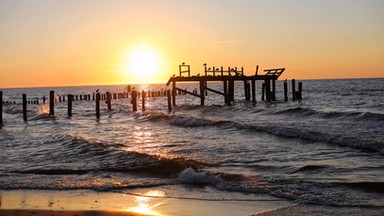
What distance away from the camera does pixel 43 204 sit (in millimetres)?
9938

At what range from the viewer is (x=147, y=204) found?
9867 millimetres

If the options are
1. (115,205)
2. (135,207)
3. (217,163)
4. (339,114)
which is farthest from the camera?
(339,114)

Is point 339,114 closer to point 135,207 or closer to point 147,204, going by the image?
point 147,204

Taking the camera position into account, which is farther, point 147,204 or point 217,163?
point 217,163

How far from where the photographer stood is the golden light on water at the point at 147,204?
927cm

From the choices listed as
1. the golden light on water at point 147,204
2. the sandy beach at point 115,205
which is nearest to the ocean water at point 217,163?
the golden light on water at point 147,204

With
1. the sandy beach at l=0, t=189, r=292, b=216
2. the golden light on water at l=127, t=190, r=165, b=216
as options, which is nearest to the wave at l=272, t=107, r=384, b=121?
the golden light on water at l=127, t=190, r=165, b=216

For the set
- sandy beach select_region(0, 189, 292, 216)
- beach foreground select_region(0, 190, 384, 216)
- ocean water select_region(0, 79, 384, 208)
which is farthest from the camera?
ocean water select_region(0, 79, 384, 208)

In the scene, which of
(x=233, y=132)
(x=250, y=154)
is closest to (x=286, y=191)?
(x=250, y=154)

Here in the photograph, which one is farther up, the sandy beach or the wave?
the wave

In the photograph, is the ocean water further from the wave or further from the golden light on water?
the wave

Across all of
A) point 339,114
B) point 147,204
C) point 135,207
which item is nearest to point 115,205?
point 135,207

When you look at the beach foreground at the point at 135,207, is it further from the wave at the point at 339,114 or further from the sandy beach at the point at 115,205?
the wave at the point at 339,114

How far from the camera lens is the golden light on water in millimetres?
9266
